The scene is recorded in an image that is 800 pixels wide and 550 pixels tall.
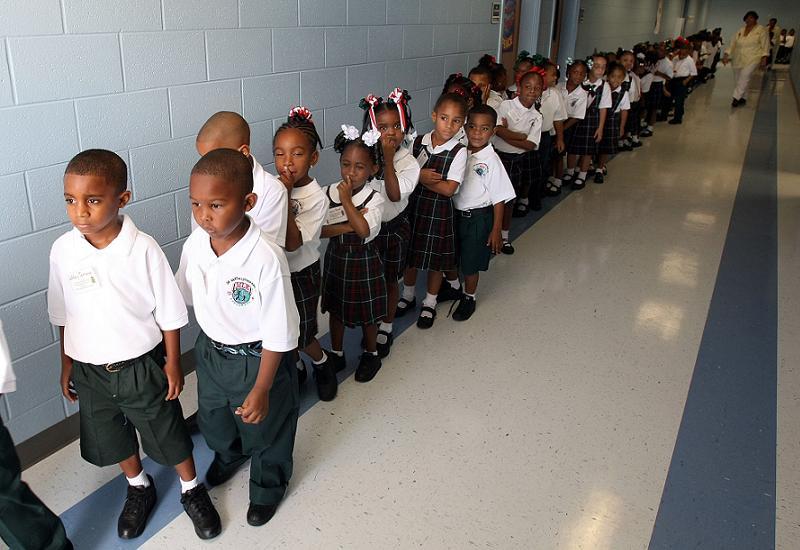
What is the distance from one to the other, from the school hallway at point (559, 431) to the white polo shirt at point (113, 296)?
0.57 metres

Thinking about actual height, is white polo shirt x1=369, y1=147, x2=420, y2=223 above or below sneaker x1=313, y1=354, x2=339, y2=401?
above

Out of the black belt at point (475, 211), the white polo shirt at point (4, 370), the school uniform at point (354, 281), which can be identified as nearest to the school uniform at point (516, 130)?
the black belt at point (475, 211)

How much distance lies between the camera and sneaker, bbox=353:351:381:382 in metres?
2.54

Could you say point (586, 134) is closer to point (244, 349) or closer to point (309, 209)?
point (309, 209)

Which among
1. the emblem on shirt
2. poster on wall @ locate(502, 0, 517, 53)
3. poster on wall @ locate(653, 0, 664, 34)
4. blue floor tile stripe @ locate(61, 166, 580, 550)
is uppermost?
poster on wall @ locate(653, 0, 664, 34)

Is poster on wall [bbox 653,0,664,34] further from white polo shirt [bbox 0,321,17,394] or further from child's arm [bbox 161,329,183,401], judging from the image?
white polo shirt [bbox 0,321,17,394]

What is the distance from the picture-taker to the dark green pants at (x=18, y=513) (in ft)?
4.73

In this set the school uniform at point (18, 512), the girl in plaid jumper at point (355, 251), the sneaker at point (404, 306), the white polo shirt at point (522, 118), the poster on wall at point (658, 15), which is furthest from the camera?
the poster on wall at point (658, 15)

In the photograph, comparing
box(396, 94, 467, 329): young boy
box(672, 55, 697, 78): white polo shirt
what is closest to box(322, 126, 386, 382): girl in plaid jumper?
box(396, 94, 467, 329): young boy

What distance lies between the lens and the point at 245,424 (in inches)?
68.7

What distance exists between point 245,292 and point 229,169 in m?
0.30

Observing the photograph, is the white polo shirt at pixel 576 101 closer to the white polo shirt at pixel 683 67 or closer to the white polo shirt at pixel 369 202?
the white polo shirt at pixel 369 202

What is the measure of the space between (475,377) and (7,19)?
194 cm

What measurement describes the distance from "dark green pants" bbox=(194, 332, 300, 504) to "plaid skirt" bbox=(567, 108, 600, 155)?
4.21m
